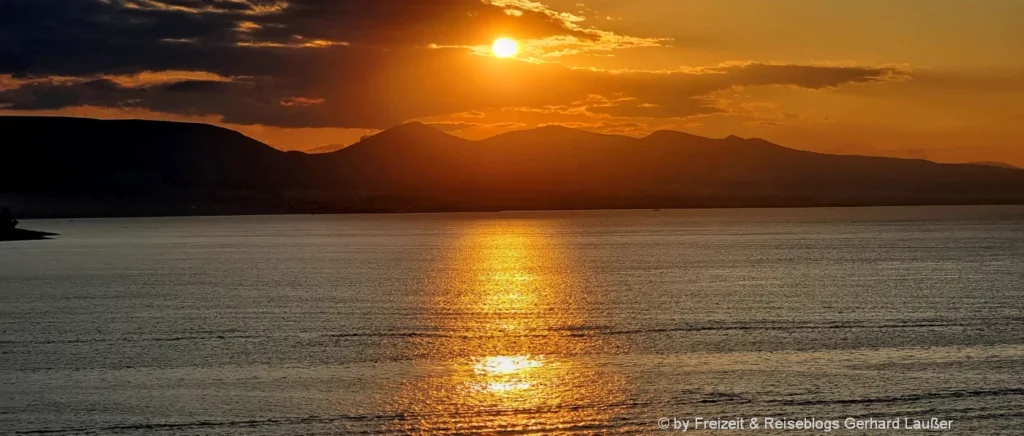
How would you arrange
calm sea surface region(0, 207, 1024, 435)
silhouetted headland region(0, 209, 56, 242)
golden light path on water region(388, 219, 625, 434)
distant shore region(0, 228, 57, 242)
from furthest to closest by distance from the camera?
1. silhouetted headland region(0, 209, 56, 242)
2. distant shore region(0, 228, 57, 242)
3. calm sea surface region(0, 207, 1024, 435)
4. golden light path on water region(388, 219, 625, 434)

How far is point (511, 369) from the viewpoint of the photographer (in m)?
24.2

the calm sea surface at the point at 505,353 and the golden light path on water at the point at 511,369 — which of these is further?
the calm sea surface at the point at 505,353

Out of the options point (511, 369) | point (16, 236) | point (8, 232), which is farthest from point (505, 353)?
point (16, 236)

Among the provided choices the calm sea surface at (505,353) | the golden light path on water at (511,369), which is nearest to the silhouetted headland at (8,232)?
the calm sea surface at (505,353)

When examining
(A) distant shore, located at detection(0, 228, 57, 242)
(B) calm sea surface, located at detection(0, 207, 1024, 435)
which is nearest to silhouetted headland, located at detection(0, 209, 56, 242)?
(A) distant shore, located at detection(0, 228, 57, 242)

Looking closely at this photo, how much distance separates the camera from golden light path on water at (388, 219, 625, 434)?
19.1 meters

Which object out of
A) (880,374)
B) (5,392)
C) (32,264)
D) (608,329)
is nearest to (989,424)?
(880,374)

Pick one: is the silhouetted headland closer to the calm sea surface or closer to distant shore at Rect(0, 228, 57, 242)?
distant shore at Rect(0, 228, 57, 242)

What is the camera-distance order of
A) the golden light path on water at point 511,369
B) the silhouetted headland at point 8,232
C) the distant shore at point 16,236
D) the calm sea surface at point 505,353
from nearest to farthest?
the golden light path on water at point 511,369 < the calm sea surface at point 505,353 < the distant shore at point 16,236 < the silhouetted headland at point 8,232

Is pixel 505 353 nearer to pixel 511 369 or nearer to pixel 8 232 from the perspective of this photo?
pixel 511 369

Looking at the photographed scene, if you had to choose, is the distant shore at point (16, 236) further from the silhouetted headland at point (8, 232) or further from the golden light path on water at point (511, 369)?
the golden light path on water at point (511, 369)

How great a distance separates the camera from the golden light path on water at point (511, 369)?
62.6 ft

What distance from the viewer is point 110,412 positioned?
1986 centimetres

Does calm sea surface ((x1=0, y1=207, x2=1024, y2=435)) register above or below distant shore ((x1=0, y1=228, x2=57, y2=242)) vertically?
above
